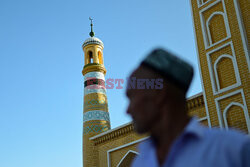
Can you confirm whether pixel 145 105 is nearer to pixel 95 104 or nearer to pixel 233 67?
pixel 233 67

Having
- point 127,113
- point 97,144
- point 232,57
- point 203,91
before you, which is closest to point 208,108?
point 203,91

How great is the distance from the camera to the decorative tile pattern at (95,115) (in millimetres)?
10406

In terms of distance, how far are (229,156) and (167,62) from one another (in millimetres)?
365

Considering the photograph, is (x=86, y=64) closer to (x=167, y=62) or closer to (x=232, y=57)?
(x=232, y=57)

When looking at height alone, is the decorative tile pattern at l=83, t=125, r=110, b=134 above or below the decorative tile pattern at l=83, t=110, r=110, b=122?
below

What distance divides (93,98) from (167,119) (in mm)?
9948

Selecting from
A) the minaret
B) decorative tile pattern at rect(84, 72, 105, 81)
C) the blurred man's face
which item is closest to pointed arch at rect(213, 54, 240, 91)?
the minaret

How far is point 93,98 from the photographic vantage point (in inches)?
427

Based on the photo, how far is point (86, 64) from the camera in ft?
38.9

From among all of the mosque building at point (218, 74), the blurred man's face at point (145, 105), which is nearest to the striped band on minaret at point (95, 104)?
the mosque building at point (218, 74)

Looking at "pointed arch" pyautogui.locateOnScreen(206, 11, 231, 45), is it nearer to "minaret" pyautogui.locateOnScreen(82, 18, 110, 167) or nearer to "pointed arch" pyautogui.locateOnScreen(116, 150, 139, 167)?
"pointed arch" pyautogui.locateOnScreen(116, 150, 139, 167)

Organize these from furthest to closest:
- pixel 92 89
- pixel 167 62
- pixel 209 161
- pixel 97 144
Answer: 1. pixel 92 89
2. pixel 97 144
3. pixel 167 62
4. pixel 209 161

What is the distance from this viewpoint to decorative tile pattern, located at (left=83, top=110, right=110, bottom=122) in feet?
34.1

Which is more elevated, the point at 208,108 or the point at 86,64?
the point at 86,64
